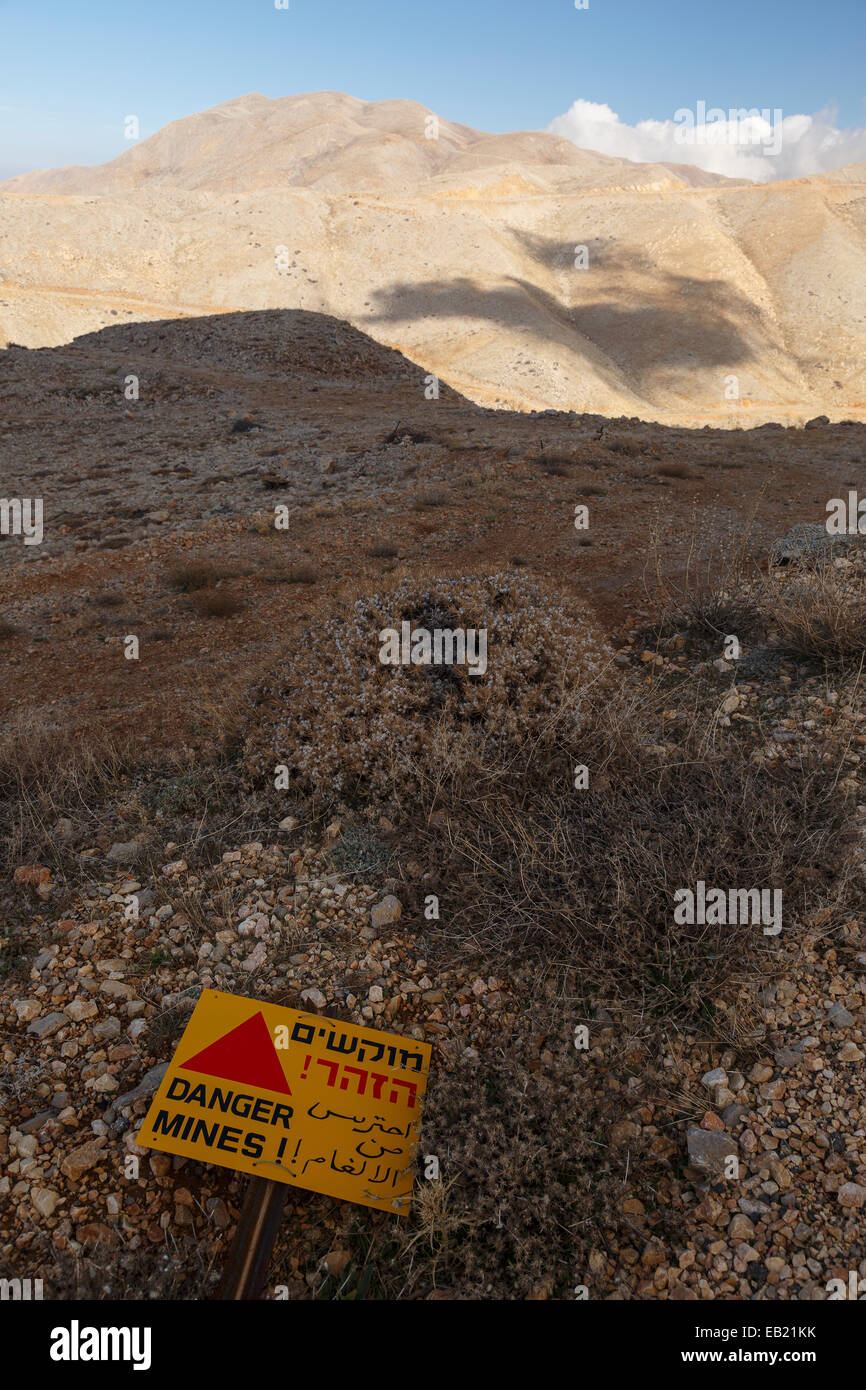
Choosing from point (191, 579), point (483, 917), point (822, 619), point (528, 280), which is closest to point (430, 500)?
point (191, 579)

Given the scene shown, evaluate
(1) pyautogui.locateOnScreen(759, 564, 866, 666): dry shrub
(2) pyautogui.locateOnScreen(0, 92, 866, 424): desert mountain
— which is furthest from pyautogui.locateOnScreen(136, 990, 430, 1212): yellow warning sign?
(2) pyautogui.locateOnScreen(0, 92, 866, 424): desert mountain

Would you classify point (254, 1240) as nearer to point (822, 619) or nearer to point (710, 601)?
point (822, 619)

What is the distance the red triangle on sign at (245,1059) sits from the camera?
2.85m

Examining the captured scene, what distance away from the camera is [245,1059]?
290 centimetres

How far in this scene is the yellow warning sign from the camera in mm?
2617

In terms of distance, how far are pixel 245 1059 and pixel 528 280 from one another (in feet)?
175

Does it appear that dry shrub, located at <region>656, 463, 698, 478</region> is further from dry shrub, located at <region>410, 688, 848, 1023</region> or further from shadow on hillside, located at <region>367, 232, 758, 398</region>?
shadow on hillside, located at <region>367, 232, 758, 398</region>

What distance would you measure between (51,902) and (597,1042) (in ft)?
8.66

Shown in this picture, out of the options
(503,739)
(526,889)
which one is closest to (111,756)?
(503,739)

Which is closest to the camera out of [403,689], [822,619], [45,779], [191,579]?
[403,689]

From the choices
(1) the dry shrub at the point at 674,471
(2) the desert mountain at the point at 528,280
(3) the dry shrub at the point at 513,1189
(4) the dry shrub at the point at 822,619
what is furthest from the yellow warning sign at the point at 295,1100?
(2) the desert mountain at the point at 528,280

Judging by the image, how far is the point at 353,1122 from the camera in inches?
108

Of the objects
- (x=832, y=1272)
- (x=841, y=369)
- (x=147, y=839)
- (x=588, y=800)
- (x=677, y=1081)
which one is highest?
(x=841, y=369)
